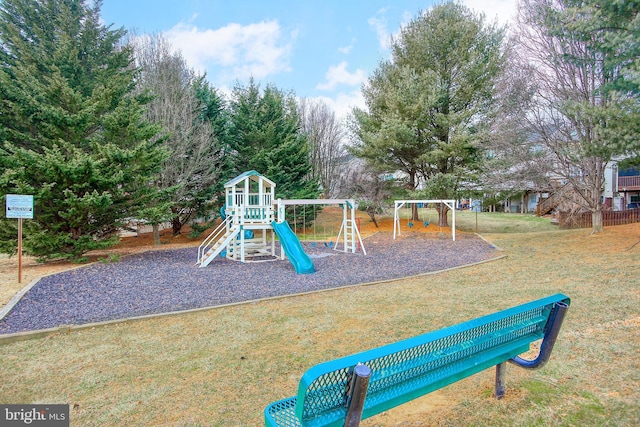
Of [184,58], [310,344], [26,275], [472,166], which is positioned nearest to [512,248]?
[472,166]

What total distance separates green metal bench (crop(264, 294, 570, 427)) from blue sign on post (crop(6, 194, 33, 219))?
9339mm

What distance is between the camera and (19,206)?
26.8ft

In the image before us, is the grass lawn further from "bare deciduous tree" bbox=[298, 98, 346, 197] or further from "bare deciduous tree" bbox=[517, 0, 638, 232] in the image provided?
"bare deciduous tree" bbox=[298, 98, 346, 197]

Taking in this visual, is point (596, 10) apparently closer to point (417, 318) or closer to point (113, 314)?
point (417, 318)

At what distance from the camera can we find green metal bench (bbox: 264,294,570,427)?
5.50 feet

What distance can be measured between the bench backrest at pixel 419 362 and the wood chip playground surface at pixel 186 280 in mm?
4910

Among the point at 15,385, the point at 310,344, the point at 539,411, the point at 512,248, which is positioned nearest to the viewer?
the point at 539,411

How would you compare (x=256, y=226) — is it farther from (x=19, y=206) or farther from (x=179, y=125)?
(x=179, y=125)

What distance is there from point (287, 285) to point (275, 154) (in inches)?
480

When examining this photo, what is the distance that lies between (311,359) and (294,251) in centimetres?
595

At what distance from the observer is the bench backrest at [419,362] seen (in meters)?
1.69

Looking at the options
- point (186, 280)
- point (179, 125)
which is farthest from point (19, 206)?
point (179, 125)

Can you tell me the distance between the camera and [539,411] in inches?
104

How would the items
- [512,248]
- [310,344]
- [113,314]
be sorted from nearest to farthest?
[310,344], [113,314], [512,248]
